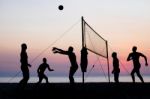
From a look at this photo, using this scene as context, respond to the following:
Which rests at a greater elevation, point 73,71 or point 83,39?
point 83,39

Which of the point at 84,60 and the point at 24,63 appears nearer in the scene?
the point at 24,63

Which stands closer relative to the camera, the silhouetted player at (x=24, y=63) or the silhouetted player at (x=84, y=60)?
the silhouetted player at (x=24, y=63)

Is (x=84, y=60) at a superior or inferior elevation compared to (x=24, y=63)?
superior

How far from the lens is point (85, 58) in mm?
18391

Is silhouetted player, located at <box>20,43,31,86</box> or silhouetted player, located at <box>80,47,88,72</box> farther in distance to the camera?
silhouetted player, located at <box>80,47,88,72</box>

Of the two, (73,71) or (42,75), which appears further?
(42,75)
